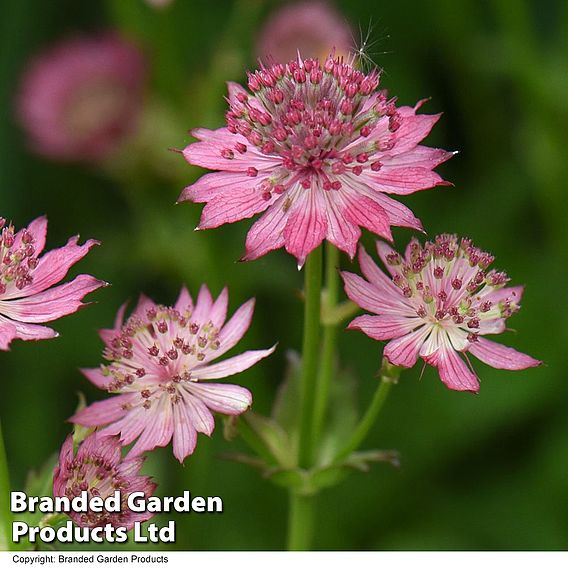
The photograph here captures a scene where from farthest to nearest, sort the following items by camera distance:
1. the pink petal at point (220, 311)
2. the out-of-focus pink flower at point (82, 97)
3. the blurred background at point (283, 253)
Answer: the out-of-focus pink flower at point (82, 97)
the blurred background at point (283, 253)
the pink petal at point (220, 311)

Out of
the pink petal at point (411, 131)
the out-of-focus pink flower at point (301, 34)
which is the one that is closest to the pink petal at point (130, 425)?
the pink petal at point (411, 131)

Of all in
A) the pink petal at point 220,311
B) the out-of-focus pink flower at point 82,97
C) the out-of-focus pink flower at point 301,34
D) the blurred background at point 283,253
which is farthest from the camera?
the out-of-focus pink flower at point 301,34

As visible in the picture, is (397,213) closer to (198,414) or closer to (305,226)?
(305,226)

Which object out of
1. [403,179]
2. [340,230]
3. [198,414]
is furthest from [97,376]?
[403,179]

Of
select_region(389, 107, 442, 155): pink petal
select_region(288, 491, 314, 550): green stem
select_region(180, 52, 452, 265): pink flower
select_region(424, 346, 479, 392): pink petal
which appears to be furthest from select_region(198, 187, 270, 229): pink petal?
select_region(288, 491, 314, 550): green stem

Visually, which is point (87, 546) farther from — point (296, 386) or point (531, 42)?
point (531, 42)

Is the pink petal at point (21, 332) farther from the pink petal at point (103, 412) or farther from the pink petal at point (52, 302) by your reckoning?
the pink petal at point (103, 412)

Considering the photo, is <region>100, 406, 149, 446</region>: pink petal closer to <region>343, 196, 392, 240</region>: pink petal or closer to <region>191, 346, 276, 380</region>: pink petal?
<region>191, 346, 276, 380</region>: pink petal
